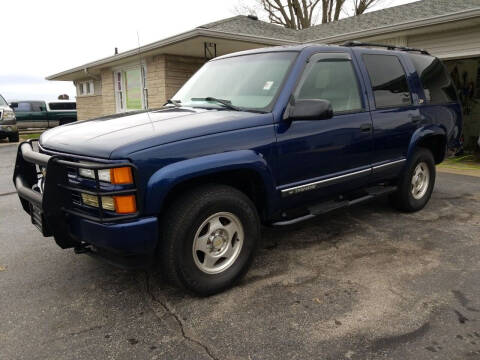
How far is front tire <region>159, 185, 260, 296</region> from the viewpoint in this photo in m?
2.78

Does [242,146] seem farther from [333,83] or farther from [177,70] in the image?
[177,70]

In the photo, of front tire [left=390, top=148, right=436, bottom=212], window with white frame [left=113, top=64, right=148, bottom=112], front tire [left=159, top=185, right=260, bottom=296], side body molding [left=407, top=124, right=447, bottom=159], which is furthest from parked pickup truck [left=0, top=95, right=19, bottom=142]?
side body molding [left=407, top=124, right=447, bottom=159]

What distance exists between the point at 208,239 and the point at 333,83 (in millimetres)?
1966

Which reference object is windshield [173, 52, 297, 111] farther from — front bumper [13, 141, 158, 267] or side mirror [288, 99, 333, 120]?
front bumper [13, 141, 158, 267]

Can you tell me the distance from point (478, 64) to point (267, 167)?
467 inches

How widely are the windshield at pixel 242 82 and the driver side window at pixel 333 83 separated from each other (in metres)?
0.22

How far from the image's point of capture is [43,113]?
78.9 feet

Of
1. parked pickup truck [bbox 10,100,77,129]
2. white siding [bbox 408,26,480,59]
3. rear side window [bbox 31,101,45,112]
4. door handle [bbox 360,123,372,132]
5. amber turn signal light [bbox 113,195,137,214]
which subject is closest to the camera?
amber turn signal light [bbox 113,195,137,214]

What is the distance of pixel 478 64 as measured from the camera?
1215 centimetres

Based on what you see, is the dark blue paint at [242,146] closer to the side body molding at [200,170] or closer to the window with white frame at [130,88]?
the side body molding at [200,170]

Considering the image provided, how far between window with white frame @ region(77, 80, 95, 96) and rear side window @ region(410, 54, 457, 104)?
18199 mm

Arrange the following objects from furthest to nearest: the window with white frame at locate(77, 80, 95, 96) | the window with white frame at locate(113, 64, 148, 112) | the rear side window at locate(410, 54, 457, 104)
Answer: the window with white frame at locate(77, 80, 95, 96) < the window with white frame at locate(113, 64, 148, 112) < the rear side window at locate(410, 54, 457, 104)

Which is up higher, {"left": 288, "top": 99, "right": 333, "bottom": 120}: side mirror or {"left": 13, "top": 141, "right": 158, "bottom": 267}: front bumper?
{"left": 288, "top": 99, "right": 333, "bottom": 120}: side mirror

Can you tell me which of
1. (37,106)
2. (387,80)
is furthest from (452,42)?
(37,106)
